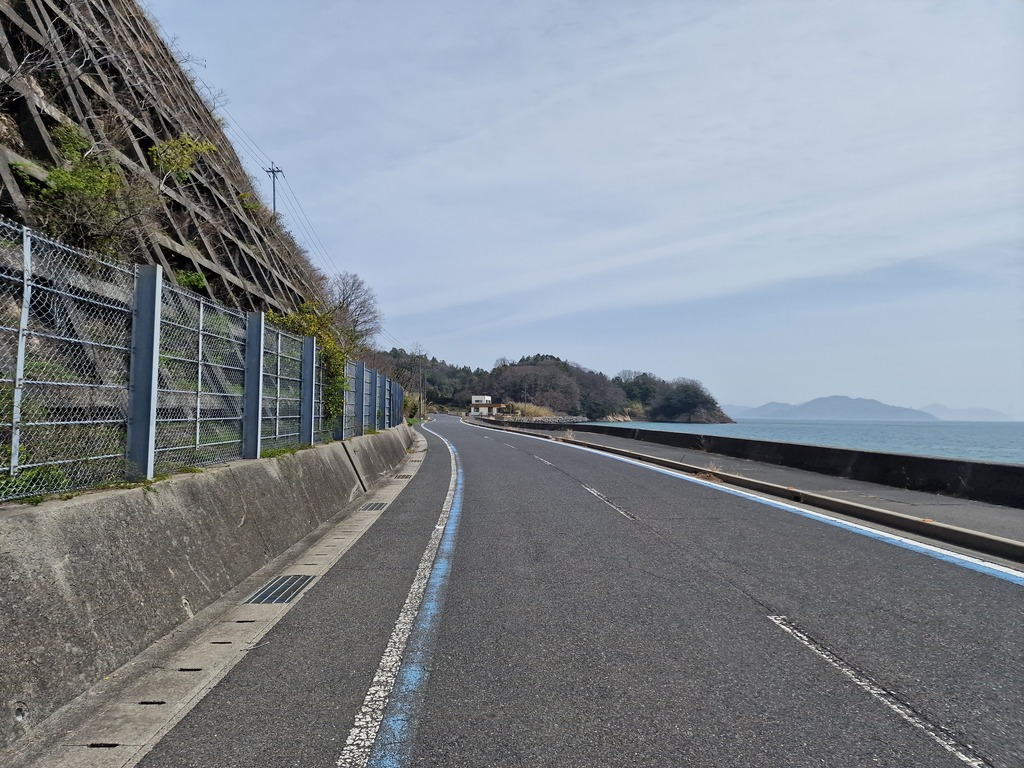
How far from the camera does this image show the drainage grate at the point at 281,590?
223 inches

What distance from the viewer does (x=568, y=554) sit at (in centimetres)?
721

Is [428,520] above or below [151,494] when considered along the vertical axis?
below

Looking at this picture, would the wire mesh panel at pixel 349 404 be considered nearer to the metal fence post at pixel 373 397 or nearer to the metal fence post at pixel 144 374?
the metal fence post at pixel 373 397

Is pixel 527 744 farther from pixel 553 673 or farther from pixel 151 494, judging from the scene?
pixel 151 494

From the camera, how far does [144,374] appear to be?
5.73 m

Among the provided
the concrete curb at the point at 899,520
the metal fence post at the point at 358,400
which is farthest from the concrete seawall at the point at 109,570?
the metal fence post at the point at 358,400

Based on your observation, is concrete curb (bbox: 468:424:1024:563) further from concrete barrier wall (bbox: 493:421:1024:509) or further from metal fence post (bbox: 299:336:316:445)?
metal fence post (bbox: 299:336:316:445)

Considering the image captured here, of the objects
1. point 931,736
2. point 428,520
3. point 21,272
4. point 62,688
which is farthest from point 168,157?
point 931,736

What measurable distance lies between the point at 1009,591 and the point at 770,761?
422cm

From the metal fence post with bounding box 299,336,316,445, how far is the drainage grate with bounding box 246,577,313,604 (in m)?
5.31

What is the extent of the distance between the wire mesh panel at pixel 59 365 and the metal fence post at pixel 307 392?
5.71 meters

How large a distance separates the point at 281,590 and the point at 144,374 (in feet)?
7.30

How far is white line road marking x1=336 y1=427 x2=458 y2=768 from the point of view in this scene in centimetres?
310

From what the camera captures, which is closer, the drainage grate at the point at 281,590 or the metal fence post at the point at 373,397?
the drainage grate at the point at 281,590
